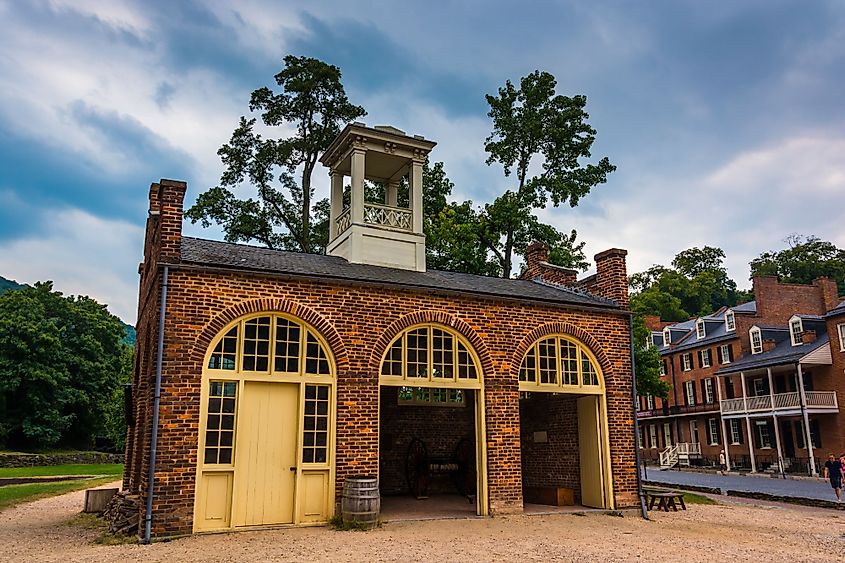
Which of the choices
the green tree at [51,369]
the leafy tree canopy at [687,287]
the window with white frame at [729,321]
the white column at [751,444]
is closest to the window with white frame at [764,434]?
the white column at [751,444]

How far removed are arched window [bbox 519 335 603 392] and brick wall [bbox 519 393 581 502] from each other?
1.19 m

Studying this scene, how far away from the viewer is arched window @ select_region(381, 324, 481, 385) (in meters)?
12.8

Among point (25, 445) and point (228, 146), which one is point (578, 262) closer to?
point (228, 146)

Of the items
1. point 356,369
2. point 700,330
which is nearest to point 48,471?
point 356,369

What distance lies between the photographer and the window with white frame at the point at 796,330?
3434 centimetres

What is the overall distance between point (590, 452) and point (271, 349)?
7447mm

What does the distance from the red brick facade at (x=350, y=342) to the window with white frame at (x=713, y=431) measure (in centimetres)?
2901

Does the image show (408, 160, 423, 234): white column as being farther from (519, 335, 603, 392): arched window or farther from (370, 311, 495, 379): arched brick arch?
(519, 335, 603, 392): arched window

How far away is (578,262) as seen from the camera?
2906cm

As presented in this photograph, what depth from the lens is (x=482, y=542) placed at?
10.4 m

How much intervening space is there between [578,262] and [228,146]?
16.7 metres

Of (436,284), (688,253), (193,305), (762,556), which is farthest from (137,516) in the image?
(688,253)

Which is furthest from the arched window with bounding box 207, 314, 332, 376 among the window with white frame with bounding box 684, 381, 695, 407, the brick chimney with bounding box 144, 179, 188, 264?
the window with white frame with bounding box 684, 381, 695, 407

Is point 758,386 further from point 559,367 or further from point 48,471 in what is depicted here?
point 48,471
